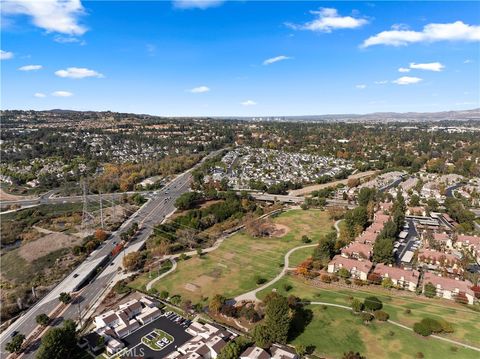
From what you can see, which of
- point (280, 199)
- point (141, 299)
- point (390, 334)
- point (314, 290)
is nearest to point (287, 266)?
point (314, 290)

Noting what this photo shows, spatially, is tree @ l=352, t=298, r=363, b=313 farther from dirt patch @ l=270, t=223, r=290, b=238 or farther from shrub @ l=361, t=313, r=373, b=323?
dirt patch @ l=270, t=223, r=290, b=238

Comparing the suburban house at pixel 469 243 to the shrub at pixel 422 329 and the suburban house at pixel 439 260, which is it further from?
the shrub at pixel 422 329

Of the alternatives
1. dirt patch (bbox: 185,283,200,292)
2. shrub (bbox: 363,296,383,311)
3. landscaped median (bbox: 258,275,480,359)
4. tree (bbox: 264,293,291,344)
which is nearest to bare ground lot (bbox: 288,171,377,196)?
landscaped median (bbox: 258,275,480,359)

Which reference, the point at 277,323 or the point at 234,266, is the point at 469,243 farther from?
the point at 277,323

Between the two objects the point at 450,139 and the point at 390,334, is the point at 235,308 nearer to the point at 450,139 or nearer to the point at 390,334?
the point at 390,334

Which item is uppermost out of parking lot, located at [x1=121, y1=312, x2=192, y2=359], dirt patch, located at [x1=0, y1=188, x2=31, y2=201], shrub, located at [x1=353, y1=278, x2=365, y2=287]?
dirt patch, located at [x1=0, y1=188, x2=31, y2=201]

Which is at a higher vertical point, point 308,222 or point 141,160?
point 141,160

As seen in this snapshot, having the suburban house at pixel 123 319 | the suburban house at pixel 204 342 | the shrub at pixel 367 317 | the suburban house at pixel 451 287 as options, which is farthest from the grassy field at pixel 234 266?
the suburban house at pixel 451 287
